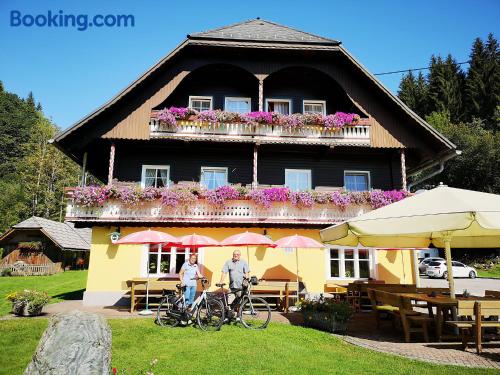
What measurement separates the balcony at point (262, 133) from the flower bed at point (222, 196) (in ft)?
8.12

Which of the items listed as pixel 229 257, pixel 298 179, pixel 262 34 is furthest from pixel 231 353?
pixel 262 34

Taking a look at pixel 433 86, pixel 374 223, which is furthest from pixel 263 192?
pixel 433 86

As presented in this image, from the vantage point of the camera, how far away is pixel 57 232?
33.7 meters

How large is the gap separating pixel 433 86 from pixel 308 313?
185ft

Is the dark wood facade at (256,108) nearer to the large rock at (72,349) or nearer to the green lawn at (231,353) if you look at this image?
the green lawn at (231,353)

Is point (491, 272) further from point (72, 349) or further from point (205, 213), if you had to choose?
point (72, 349)

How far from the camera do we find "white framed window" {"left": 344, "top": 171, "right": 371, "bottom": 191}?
60.5 feet

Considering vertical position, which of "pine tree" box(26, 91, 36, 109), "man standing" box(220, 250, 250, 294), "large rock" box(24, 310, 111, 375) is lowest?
"large rock" box(24, 310, 111, 375)

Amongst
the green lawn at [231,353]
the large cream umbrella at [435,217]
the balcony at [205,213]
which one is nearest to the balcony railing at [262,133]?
the balcony at [205,213]

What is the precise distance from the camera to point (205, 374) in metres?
6.13

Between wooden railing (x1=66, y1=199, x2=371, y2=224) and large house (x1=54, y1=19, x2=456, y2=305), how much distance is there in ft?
0.14

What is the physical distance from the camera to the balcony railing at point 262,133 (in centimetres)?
1658

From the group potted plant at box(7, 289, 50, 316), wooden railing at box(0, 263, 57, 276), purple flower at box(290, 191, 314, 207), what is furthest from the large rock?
wooden railing at box(0, 263, 57, 276)

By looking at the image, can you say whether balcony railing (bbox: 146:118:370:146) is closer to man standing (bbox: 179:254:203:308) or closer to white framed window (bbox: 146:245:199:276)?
white framed window (bbox: 146:245:199:276)
